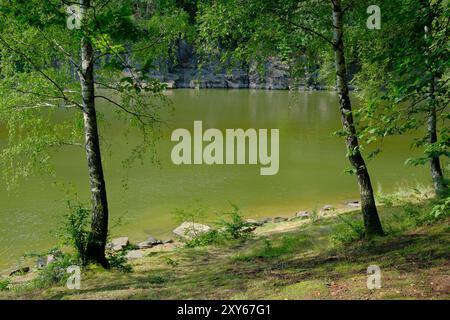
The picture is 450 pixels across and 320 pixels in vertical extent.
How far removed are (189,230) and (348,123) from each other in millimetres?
6561

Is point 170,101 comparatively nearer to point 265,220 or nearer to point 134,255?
point 134,255

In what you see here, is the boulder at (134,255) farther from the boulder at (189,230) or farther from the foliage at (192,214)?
the foliage at (192,214)

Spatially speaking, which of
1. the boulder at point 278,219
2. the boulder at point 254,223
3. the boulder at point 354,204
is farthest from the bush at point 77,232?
the boulder at point 354,204

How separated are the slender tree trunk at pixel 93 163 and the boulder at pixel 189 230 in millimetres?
4267

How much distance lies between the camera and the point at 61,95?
9.80 meters

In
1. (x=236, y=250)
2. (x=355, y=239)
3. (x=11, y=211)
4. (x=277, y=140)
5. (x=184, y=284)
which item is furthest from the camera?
(x=277, y=140)

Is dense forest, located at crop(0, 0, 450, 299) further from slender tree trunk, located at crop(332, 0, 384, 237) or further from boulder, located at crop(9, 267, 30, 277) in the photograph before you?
boulder, located at crop(9, 267, 30, 277)

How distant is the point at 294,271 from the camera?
328 inches

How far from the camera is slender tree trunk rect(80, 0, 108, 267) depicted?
30.8 feet

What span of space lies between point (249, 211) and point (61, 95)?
32.7 ft

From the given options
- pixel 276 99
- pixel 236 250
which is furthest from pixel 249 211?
pixel 276 99

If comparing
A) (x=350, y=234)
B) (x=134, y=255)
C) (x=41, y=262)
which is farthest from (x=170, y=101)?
(x=41, y=262)

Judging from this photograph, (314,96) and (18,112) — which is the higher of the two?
(314,96)
